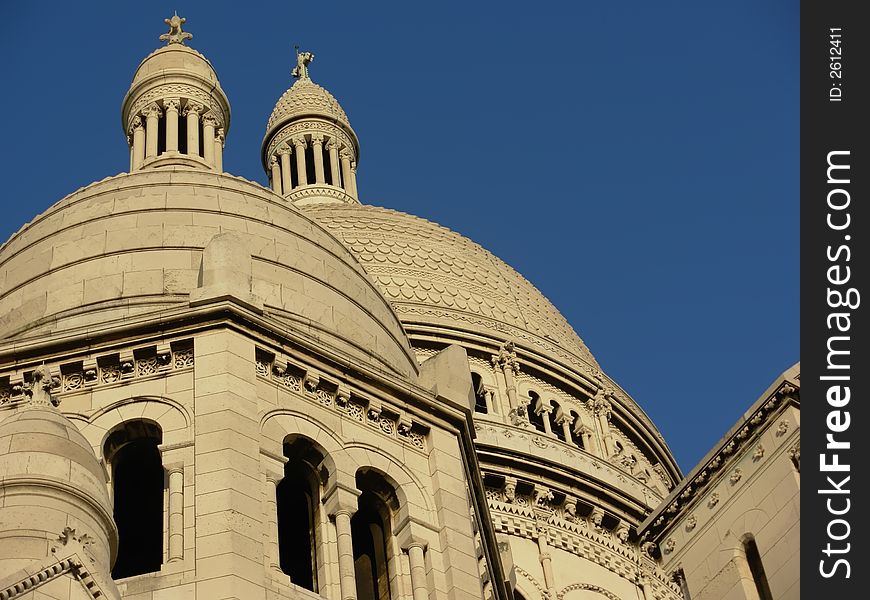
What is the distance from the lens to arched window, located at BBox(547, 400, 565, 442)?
177 ft

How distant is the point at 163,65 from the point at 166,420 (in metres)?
18.6

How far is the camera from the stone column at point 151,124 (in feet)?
148

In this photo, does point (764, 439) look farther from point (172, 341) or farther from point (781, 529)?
point (172, 341)

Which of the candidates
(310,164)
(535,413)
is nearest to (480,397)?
(535,413)

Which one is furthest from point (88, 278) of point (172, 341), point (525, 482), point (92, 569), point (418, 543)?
point (525, 482)

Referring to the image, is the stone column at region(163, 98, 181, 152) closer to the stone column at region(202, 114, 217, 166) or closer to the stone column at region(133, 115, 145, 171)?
the stone column at region(202, 114, 217, 166)

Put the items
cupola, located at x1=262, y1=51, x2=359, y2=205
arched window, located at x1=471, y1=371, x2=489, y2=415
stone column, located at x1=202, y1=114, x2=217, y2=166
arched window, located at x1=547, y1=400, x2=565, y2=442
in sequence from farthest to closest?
cupola, located at x1=262, y1=51, x2=359, y2=205
arched window, located at x1=547, y1=400, x2=565, y2=442
arched window, located at x1=471, y1=371, x2=489, y2=415
stone column, located at x1=202, y1=114, x2=217, y2=166

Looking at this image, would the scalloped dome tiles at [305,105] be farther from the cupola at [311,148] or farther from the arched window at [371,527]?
the arched window at [371,527]

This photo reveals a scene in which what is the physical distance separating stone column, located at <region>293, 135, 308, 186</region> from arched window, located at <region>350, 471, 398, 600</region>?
119 ft

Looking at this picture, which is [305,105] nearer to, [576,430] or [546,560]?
[576,430]

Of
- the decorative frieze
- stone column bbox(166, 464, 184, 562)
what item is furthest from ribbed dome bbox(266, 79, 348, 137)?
stone column bbox(166, 464, 184, 562)

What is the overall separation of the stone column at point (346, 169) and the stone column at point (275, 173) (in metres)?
1.93

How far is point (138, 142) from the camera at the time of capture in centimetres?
4588
